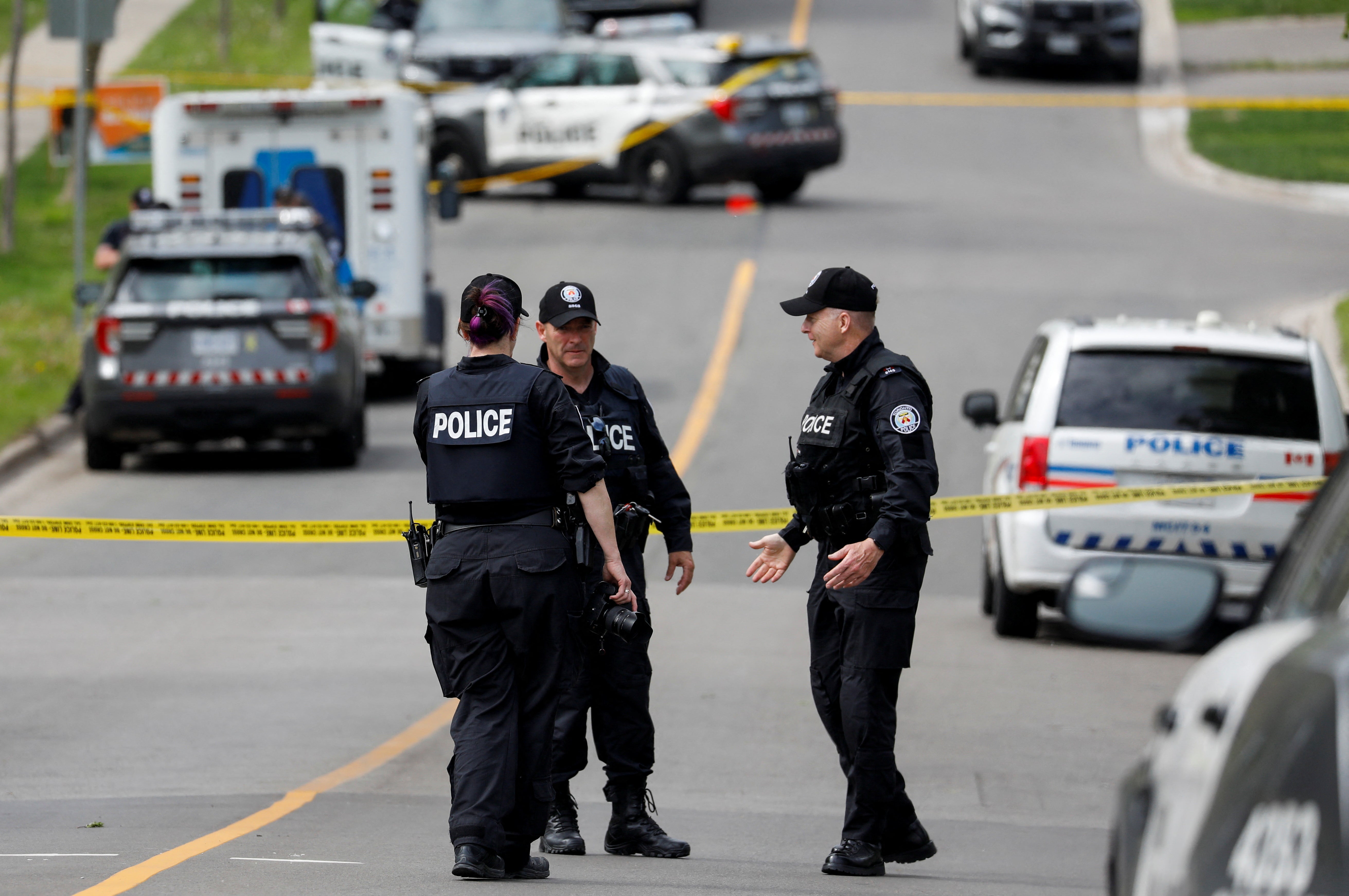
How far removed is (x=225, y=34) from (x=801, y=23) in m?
12.4

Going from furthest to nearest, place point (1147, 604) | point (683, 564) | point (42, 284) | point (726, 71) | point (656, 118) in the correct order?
point (656, 118)
point (726, 71)
point (42, 284)
point (683, 564)
point (1147, 604)

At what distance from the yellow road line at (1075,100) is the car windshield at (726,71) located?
8273mm

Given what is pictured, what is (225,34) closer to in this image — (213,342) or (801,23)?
(801,23)

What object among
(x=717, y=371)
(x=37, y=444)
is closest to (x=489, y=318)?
(x=37, y=444)

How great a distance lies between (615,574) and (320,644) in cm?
500

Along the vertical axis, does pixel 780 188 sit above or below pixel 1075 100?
below

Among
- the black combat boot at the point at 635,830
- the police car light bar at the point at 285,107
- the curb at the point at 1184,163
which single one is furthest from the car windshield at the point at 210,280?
the curb at the point at 1184,163

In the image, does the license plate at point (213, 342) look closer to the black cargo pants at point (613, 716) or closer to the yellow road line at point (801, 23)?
the black cargo pants at point (613, 716)

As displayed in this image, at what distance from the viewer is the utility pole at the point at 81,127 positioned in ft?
66.5

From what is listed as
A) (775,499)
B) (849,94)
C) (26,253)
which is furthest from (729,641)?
(849,94)

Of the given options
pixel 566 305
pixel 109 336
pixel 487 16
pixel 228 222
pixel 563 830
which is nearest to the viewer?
pixel 566 305

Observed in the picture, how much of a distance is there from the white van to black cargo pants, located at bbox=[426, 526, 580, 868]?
13.7 meters

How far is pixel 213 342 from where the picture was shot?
1619 cm

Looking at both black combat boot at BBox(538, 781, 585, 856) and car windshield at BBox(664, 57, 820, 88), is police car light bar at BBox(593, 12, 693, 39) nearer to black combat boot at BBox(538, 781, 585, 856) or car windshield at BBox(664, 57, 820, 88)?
car windshield at BBox(664, 57, 820, 88)
